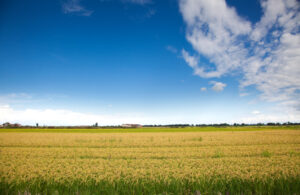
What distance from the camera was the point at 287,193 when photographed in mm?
4094

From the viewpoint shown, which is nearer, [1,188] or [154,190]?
[154,190]

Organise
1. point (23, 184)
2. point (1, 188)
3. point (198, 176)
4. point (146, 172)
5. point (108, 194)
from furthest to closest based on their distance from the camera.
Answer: point (146, 172) → point (198, 176) → point (23, 184) → point (1, 188) → point (108, 194)

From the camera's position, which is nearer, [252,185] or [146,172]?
[252,185]

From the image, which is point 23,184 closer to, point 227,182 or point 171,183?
point 171,183

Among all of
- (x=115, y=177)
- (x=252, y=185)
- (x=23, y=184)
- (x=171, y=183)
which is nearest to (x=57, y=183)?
(x=23, y=184)

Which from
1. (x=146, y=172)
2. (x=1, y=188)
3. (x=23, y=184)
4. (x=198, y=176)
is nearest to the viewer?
(x=1, y=188)

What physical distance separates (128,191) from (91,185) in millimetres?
1328

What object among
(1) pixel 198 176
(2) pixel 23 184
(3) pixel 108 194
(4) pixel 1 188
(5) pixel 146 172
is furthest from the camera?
(5) pixel 146 172

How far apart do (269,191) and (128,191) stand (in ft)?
13.0

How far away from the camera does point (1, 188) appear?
4.50 meters

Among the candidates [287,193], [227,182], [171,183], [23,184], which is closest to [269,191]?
[287,193]

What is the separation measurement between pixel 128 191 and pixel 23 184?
141 inches

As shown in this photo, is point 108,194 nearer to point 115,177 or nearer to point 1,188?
point 115,177

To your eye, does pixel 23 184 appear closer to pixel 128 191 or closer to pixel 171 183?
pixel 128 191
